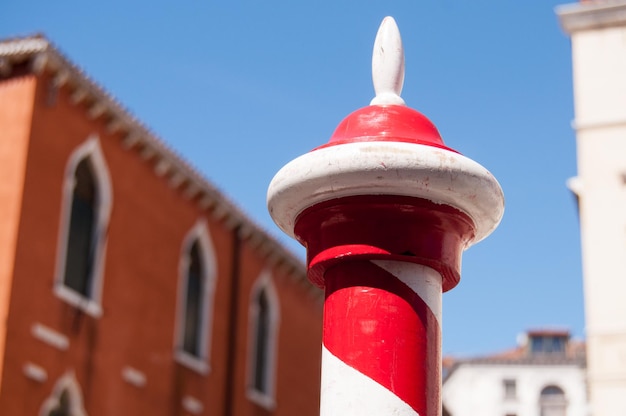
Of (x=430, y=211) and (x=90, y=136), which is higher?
(x=90, y=136)

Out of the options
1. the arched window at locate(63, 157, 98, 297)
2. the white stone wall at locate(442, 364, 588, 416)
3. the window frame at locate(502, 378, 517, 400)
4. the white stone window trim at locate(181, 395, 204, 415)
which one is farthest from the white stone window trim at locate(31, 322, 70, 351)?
the window frame at locate(502, 378, 517, 400)

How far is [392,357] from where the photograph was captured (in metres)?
2.32

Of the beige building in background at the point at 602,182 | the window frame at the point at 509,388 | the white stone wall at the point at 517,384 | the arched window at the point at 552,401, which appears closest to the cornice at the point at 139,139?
the beige building in background at the point at 602,182

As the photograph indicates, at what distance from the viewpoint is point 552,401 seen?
38.8 metres

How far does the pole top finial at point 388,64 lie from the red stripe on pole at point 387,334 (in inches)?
17.7

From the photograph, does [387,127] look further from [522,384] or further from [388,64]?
[522,384]

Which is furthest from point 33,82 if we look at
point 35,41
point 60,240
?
point 60,240

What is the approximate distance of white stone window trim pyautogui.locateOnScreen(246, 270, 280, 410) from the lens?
17359 mm

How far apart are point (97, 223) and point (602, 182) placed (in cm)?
878

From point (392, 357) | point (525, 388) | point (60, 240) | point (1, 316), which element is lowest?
point (392, 357)

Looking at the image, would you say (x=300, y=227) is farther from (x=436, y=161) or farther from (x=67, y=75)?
(x=67, y=75)

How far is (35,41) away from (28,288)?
263 centimetres

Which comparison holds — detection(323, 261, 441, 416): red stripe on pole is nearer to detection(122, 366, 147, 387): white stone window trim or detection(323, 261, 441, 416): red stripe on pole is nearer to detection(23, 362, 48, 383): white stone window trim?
detection(23, 362, 48, 383): white stone window trim

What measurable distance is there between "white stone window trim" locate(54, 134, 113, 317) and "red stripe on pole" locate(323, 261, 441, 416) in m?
10.3
